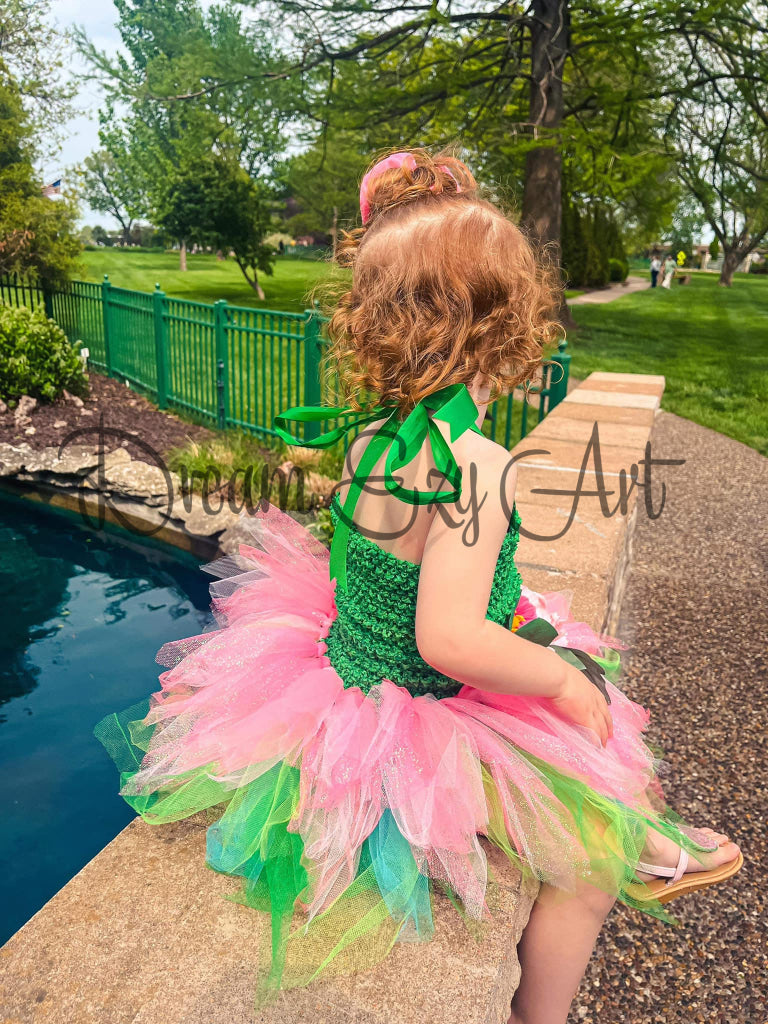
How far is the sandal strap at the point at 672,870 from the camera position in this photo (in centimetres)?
160

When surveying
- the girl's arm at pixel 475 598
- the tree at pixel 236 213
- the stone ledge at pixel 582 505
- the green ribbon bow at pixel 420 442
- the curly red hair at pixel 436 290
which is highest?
the tree at pixel 236 213

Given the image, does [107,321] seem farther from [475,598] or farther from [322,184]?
[322,184]

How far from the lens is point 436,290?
137cm

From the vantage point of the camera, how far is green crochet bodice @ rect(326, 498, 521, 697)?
58.3 inches

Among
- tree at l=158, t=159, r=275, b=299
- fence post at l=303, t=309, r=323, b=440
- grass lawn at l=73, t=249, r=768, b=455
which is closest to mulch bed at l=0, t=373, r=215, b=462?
fence post at l=303, t=309, r=323, b=440

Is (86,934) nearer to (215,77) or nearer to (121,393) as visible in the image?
(121,393)

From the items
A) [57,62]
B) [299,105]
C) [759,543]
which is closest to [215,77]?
[299,105]

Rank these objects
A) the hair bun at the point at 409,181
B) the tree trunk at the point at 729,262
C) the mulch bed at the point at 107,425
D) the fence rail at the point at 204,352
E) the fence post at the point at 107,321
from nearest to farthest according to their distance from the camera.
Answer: the hair bun at the point at 409,181
the fence rail at the point at 204,352
the mulch bed at the point at 107,425
the fence post at the point at 107,321
the tree trunk at the point at 729,262

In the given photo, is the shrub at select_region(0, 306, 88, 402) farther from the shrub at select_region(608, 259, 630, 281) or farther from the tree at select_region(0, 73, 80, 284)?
the shrub at select_region(608, 259, 630, 281)

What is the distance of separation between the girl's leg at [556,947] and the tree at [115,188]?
33575 millimetres

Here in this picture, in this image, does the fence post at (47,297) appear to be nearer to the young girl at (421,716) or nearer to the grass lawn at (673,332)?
the grass lawn at (673,332)

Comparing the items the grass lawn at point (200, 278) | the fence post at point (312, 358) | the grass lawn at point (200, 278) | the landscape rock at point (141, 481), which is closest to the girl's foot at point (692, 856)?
the fence post at point (312, 358)

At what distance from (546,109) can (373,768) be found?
13010mm

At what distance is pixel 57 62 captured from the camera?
43.7 feet
